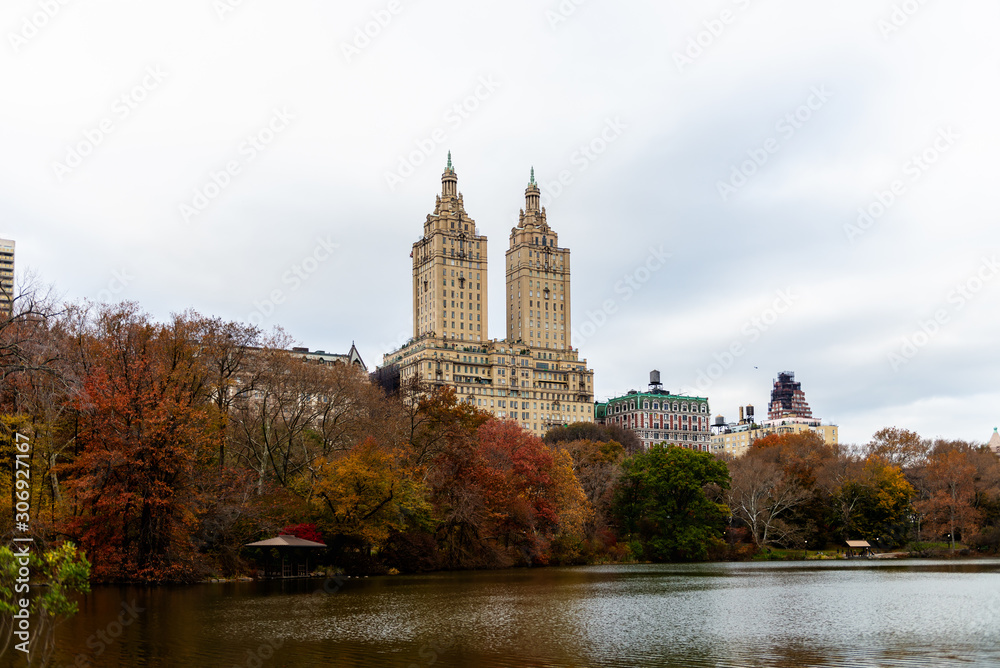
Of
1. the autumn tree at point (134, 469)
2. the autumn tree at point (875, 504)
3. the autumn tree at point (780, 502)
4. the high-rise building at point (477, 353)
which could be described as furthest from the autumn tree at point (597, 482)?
the high-rise building at point (477, 353)

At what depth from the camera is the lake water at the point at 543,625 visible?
23078 millimetres

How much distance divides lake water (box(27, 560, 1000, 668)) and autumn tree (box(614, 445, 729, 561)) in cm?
3710

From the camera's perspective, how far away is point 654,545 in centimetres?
8700

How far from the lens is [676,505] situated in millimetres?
87875

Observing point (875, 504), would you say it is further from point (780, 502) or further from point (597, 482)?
point (597, 482)

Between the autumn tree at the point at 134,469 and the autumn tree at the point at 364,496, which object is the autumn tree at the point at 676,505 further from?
the autumn tree at the point at 134,469

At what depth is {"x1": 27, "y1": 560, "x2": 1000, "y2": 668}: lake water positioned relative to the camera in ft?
75.7

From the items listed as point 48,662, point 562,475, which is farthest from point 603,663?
point 562,475

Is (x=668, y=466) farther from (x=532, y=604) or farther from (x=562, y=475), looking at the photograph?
(x=532, y=604)

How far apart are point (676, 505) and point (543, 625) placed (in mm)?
60455

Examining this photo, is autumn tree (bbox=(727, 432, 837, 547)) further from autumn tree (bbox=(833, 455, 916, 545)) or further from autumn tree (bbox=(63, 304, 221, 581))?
autumn tree (bbox=(63, 304, 221, 581))

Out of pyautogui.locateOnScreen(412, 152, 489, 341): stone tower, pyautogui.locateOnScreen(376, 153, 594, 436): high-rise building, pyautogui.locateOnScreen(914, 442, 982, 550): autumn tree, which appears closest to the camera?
pyautogui.locateOnScreen(914, 442, 982, 550): autumn tree

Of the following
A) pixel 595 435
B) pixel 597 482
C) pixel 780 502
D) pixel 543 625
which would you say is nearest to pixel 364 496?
pixel 543 625

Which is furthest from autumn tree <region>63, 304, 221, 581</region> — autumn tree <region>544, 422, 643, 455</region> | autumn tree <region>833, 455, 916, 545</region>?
autumn tree <region>544, 422, 643, 455</region>
